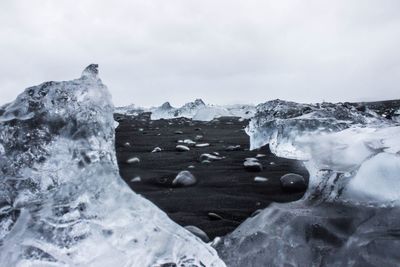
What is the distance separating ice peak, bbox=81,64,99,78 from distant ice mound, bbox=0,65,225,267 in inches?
10.5

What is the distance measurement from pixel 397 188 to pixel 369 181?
0.49ft

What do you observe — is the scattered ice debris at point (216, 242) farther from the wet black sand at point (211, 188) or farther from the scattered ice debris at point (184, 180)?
the scattered ice debris at point (184, 180)

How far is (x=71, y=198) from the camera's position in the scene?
1.92 meters

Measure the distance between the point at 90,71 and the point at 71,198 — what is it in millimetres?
1128

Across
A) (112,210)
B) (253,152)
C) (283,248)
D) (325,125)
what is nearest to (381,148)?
(283,248)

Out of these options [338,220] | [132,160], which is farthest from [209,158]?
[338,220]

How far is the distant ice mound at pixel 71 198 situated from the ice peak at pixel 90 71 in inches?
10.5

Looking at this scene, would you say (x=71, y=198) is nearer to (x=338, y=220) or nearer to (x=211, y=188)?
(x=338, y=220)

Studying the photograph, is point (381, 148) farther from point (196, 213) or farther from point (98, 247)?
point (98, 247)

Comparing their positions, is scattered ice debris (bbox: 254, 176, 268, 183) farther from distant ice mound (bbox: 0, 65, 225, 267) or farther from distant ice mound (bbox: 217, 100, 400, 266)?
distant ice mound (bbox: 0, 65, 225, 267)

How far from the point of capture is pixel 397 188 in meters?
2.01

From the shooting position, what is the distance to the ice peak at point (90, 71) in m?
2.65

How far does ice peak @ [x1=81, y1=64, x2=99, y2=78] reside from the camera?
2.65 m

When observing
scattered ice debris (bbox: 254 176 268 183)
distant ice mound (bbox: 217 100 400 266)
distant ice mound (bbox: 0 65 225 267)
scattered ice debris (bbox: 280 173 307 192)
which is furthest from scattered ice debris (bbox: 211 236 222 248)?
scattered ice debris (bbox: 254 176 268 183)
